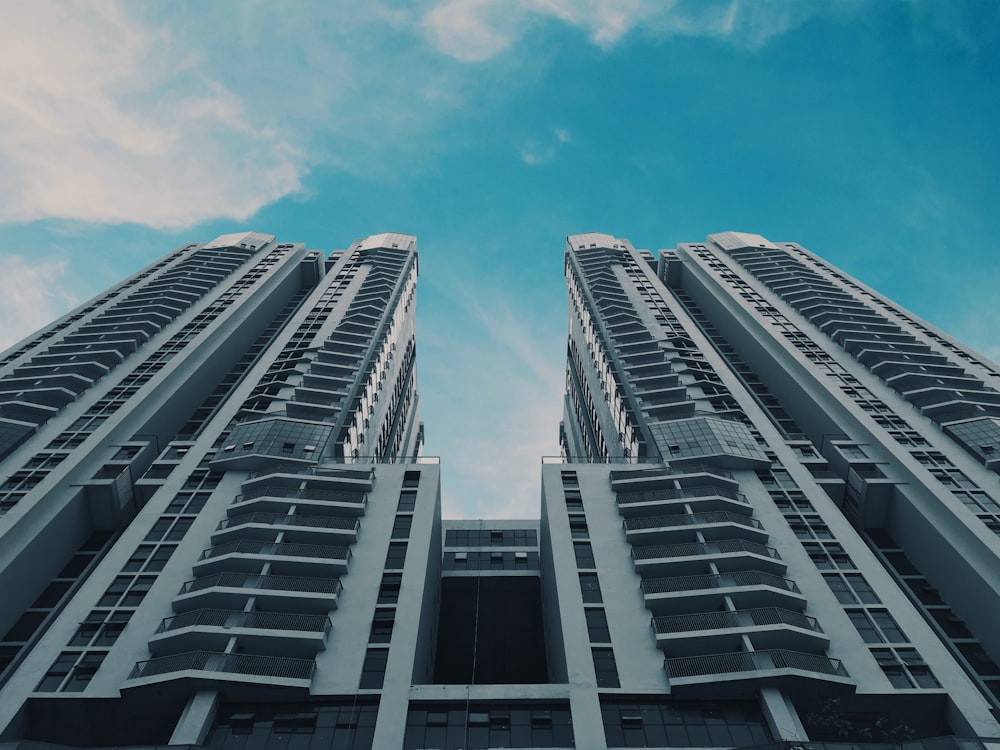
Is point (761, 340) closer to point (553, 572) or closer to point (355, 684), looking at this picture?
point (553, 572)

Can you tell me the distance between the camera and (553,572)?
2111 inches

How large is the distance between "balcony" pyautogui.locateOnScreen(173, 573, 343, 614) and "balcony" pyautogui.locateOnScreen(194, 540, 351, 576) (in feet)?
3.00

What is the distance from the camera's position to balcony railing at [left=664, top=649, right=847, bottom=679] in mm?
41125

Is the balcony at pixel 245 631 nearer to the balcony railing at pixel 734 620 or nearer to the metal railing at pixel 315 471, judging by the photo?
the metal railing at pixel 315 471

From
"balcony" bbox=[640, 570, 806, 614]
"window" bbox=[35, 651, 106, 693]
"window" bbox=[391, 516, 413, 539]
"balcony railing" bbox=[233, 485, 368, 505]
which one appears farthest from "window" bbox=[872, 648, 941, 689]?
"window" bbox=[35, 651, 106, 693]

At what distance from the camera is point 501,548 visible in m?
71.6

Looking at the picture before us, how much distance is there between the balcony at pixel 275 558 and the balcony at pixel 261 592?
916 mm

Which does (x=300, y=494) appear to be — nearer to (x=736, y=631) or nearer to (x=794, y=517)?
(x=736, y=631)

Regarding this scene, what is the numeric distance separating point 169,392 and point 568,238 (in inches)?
3637

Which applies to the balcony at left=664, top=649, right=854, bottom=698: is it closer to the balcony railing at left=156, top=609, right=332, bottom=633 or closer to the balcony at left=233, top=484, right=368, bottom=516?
the balcony railing at left=156, top=609, right=332, bottom=633

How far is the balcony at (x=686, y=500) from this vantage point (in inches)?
2277

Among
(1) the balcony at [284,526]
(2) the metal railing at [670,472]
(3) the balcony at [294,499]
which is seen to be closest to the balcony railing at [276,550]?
(1) the balcony at [284,526]

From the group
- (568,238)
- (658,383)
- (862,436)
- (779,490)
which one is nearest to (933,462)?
(862,436)

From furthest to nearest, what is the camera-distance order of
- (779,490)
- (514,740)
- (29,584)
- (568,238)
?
(568,238) → (779,490) → (29,584) → (514,740)
